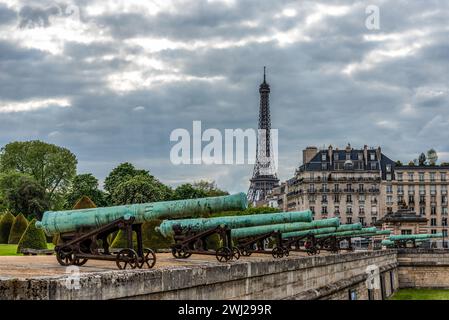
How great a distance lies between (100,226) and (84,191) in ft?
205

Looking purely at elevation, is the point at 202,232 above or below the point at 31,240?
above

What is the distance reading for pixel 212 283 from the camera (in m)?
12.7

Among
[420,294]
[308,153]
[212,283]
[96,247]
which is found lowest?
[420,294]

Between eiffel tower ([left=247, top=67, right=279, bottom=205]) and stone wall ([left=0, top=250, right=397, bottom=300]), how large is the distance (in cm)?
12332

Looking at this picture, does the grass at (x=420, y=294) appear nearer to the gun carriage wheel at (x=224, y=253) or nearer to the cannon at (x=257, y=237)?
the cannon at (x=257, y=237)

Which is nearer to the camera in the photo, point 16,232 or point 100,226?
point 100,226

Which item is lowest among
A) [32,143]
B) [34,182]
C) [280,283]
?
[280,283]

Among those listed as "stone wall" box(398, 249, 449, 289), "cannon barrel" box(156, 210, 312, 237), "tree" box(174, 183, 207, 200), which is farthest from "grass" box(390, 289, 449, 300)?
"tree" box(174, 183, 207, 200)

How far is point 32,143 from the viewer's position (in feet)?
269

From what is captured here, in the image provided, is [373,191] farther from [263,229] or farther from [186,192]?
[263,229]

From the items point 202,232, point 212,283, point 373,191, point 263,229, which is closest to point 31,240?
point 263,229

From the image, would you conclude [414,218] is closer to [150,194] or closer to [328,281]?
[150,194]
